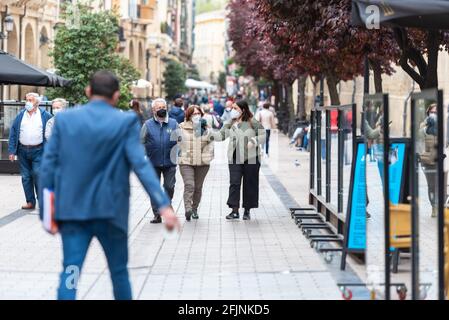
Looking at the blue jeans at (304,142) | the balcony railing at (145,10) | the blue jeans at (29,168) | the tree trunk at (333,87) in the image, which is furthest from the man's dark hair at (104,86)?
the balcony railing at (145,10)

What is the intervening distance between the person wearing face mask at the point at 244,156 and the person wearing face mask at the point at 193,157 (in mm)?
305

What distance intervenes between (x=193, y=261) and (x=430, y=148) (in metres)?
3.28

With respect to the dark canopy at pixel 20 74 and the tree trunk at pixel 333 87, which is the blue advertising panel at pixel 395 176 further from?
the tree trunk at pixel 333 87

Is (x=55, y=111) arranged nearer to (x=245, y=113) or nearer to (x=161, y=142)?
(x=161, y=142)

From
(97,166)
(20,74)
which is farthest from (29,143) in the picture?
(97,166)

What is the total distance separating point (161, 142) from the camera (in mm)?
14789

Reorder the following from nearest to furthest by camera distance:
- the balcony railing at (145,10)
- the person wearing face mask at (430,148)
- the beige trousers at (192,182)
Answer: the person wearing face mask at (430,148) → the beige trousers at (192,182) → the balcony railing at (145,10)

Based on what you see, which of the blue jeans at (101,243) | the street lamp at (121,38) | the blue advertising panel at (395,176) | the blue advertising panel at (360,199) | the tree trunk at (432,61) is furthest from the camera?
the street lamp at (121,38)

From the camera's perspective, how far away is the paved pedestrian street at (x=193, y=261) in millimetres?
9281

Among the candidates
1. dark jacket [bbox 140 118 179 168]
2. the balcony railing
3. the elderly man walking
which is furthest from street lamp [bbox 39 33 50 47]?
dark jacket [bbox 140 118 179 168]

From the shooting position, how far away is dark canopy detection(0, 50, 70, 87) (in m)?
19.4

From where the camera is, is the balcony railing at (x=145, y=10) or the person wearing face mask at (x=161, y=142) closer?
the person wearing face mask at (x=161, y=142)
